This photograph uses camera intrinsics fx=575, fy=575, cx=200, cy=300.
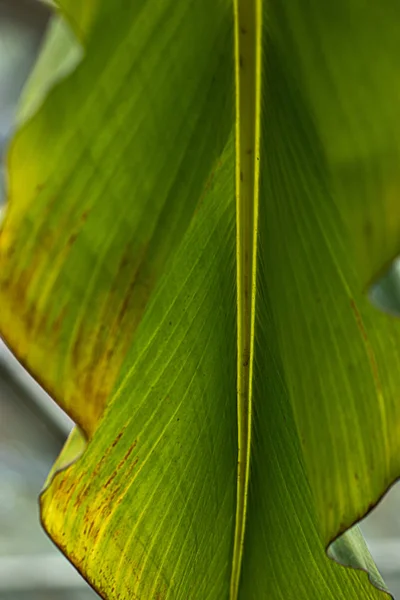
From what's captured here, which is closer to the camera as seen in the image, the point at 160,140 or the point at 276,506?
the point at 160,140

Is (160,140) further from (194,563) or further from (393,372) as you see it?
(194,563)

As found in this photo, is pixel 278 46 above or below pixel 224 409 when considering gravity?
above

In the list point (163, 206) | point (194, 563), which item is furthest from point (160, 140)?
point (194, 563)

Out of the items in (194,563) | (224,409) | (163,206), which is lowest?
(194,563)
